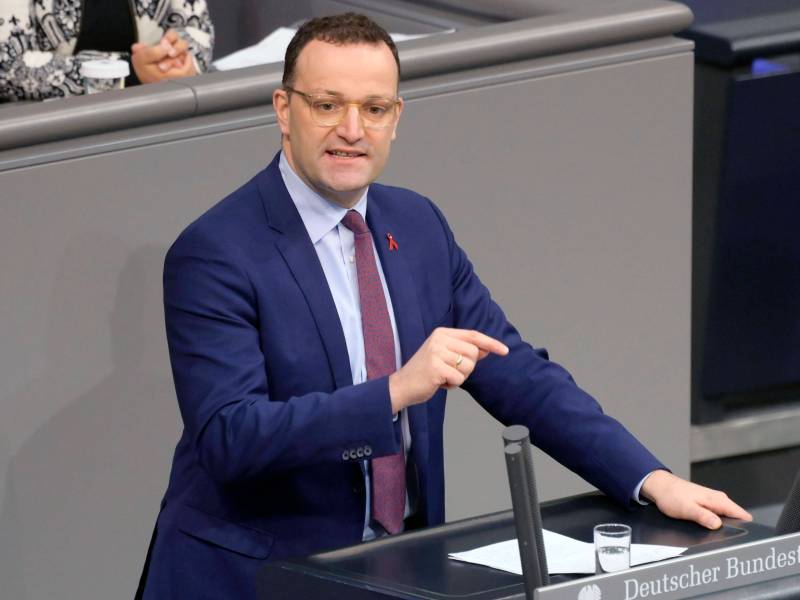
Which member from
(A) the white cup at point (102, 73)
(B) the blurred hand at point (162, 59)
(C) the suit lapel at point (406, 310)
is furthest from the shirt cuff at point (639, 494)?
(B) the blurred hand at point (162, 59)

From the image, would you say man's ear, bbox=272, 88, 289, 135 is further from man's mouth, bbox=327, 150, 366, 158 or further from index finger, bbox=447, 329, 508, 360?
index finger, bbox=447, 329, 508, 360

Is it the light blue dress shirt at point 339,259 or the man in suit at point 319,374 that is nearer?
the man in suit at point 319,374

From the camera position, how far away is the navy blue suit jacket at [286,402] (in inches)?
75.7

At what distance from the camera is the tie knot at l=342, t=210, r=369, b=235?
83.3 inches

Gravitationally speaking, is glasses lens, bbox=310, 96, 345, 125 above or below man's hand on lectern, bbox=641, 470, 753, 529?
above

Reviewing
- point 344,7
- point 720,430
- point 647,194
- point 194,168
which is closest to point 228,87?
point 194,168

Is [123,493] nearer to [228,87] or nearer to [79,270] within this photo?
[79,270]

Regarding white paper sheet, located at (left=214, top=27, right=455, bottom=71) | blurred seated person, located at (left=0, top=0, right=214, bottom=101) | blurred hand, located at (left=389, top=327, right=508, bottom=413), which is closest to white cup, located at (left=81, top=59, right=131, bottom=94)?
blurred seated person, located at (left=0, top=0, right=214, bottom=101)

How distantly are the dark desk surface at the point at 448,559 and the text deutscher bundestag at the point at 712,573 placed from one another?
0.51 ft

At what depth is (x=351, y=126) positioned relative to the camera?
2.01 metres

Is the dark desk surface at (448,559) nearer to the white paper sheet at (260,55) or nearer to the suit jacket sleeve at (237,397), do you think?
the suit jacket sleeve at (237,397)

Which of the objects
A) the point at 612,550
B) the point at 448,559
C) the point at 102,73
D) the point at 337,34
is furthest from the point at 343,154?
the point at 102,73

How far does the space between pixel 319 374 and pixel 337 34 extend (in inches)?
17.1

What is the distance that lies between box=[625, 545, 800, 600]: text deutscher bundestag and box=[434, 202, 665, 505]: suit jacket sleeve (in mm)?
531
